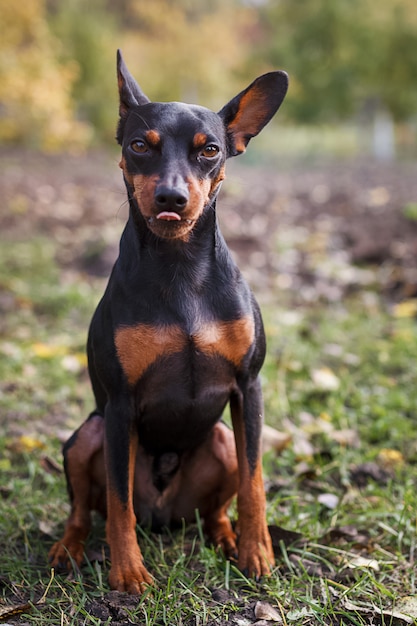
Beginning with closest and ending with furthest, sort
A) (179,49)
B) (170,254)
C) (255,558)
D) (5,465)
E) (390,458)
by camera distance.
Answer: (170,254) < (255,558) < (5,465) < (390,458) < (179,49)

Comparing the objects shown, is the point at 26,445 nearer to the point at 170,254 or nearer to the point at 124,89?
the point at 170,254

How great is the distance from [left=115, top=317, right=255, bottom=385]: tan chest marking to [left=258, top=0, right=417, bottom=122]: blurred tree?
2341 cm

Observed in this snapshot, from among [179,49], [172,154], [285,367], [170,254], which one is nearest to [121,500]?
[170,254]

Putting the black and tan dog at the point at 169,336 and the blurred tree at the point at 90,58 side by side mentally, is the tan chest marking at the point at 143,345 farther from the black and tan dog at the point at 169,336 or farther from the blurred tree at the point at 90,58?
the blurred tree at the point at 90,58

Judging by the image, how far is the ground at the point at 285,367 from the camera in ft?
8.65

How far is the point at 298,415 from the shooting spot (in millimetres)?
4328

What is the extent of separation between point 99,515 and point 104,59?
21595 mm

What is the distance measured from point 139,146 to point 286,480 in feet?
6.12

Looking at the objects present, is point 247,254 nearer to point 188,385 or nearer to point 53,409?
point 53,409

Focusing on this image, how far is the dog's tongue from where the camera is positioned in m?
2.30

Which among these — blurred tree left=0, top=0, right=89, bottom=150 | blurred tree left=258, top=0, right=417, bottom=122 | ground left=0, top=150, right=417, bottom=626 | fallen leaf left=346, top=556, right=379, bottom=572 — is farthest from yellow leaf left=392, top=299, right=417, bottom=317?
blurred tree left=258, top=0, right=417, bottom=122

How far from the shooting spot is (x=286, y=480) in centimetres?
353

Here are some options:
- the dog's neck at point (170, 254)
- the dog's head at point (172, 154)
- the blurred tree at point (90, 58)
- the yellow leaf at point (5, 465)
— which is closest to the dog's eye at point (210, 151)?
the dog's head at point (172, 154)

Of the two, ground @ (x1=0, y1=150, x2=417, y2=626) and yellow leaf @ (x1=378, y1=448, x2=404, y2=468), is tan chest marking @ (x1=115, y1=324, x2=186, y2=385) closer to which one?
ground @ (x1=0, y1=150, x2=417, y2=626)
